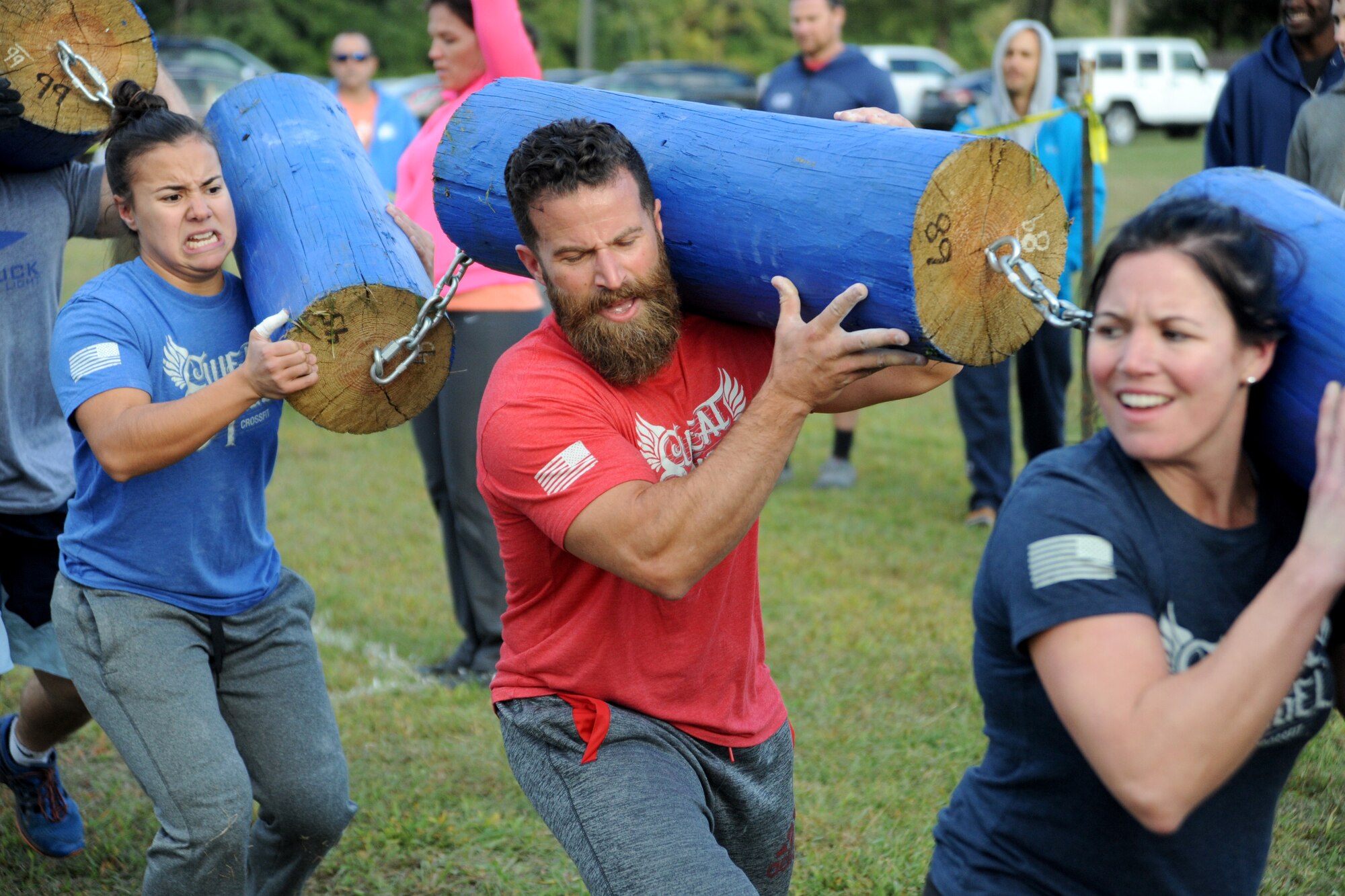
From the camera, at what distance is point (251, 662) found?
3.15m

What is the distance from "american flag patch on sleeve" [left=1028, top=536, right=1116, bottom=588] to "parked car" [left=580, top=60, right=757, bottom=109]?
23716 mm

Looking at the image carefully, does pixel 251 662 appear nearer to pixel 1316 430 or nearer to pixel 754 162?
pixel 754 162

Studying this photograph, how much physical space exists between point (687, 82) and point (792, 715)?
25.2 meters

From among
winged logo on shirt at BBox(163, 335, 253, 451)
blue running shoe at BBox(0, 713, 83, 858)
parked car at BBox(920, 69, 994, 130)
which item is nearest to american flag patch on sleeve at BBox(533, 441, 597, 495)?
winged logo on shirt at BBox(163, 335, 253, 451)

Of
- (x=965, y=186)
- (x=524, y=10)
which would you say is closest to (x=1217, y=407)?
(x=965, y=186)

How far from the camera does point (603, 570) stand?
2.56 m

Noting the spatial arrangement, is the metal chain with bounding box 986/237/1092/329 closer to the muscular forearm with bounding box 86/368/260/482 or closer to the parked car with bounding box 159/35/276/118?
the muscular forearm with bounding box 86/368/260/482

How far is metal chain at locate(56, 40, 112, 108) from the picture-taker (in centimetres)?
339

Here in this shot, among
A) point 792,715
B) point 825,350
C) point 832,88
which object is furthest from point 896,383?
point 832,88

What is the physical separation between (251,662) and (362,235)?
103 cm

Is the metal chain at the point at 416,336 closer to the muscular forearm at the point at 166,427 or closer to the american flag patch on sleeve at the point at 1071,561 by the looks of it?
the muscular forearm at the point at 166,427

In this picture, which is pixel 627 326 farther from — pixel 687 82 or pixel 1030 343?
pixel 687 82

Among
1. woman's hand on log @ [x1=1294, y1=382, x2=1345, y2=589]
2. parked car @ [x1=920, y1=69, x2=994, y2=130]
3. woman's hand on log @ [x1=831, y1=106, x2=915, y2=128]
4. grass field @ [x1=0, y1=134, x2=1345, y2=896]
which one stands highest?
woman's hand on log @ [x1=831, y1=106, x2=915, y2=128]

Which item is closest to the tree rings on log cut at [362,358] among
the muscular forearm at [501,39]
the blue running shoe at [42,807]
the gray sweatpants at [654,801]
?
the gray sweatpants at [654,801]
